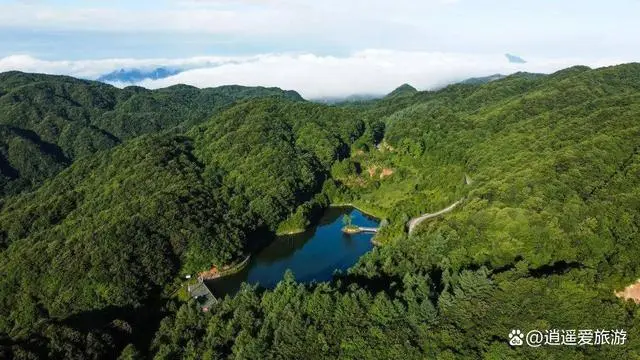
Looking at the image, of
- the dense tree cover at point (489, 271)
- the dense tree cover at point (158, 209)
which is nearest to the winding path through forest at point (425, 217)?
the dense tree cover at point (489, 271)

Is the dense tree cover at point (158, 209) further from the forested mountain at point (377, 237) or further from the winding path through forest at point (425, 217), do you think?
the winding path through forest at point (425, 217)

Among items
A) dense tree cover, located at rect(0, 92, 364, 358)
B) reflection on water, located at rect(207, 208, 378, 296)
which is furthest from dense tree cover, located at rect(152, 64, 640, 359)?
dense tree cover, located at rect(0, 92, 364, 358)

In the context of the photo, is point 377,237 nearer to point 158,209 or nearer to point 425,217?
point 425,217

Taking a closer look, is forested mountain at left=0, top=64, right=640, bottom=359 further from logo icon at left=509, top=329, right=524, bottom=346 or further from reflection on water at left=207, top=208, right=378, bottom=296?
reflection on water at left=207, top=208, right=378, bottom=296

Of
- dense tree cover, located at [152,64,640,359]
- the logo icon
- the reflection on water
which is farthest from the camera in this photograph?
the reflection on water

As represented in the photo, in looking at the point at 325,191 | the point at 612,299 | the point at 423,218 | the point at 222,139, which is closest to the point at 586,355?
the point at 612,299

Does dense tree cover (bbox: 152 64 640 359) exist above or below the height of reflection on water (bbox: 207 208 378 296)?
above
